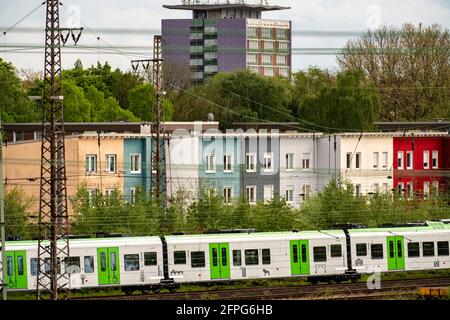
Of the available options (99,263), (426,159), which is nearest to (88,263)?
(99,263)

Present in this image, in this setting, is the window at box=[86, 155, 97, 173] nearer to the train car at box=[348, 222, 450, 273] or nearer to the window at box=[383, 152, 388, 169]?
the window at box=[383, 152, 388, 169]

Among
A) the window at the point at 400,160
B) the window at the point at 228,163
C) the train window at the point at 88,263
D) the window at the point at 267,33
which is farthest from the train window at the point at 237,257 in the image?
the window at the point at 267,33

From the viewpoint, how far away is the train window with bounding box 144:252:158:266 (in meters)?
13.1

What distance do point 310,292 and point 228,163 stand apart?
10210mm

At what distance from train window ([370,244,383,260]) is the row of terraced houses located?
588 cm

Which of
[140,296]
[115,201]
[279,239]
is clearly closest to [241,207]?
[115,201]

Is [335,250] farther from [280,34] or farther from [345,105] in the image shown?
[280,34]

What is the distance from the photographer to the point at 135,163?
A: 70.7 ft

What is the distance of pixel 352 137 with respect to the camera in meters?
23.1

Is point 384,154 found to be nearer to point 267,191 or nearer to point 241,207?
point 267,191

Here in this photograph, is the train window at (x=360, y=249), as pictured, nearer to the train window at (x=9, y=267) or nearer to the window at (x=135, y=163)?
the train window at (x=9, y=267)

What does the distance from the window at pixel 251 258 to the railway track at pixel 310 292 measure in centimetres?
37

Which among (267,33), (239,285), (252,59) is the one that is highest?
(252,59)

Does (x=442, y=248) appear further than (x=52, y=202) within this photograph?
Yes
